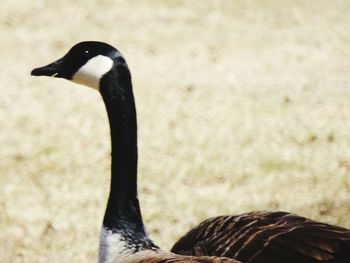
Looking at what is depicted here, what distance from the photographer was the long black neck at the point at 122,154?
4777mm

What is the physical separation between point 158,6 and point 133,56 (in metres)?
2.49

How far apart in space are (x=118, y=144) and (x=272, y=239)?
110 cm

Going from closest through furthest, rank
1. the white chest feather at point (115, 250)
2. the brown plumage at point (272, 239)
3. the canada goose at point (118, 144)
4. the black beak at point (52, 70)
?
the brown plumage at point (272, 239) → the white chest feather at point (115, 250) → the canada goose at point (118, 144) → the black beak at point (52, 70)

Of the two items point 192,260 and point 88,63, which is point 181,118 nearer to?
point 88,63

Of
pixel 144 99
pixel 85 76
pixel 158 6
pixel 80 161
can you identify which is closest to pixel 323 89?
pixel 144 99

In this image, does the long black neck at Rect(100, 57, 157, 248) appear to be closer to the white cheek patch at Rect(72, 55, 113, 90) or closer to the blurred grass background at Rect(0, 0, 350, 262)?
the white cheek patch at Rect(72, 55, 113, 90)

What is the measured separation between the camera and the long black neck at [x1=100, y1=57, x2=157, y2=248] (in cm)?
478

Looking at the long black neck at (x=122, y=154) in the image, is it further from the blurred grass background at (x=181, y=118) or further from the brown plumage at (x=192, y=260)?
the blurred grass background at (x=181, y=118)

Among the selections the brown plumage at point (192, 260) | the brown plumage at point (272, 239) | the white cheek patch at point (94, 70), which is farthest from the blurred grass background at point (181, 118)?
the brown plumage at point (192, 260)

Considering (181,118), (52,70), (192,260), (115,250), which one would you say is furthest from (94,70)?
(181,118)

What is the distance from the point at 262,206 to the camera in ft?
24.3

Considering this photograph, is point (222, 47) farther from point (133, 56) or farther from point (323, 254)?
point (323, 254)

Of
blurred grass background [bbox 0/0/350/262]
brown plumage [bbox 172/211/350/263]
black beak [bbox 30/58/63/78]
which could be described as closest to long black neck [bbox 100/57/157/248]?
black beak [bbox 30/58/63/78]

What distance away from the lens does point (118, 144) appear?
195 inches
